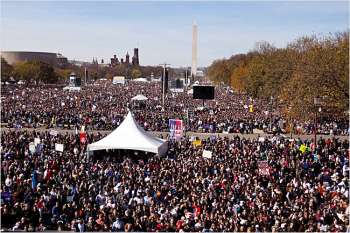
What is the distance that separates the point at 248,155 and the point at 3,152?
12.5 meters

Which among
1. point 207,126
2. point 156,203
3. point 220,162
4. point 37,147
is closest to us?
point 156,203

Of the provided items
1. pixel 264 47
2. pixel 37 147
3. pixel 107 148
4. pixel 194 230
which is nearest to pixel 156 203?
pixel 194 230

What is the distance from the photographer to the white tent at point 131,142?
18369mm

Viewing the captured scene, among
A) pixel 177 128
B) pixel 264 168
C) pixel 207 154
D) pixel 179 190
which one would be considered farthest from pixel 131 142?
pixel 264 168

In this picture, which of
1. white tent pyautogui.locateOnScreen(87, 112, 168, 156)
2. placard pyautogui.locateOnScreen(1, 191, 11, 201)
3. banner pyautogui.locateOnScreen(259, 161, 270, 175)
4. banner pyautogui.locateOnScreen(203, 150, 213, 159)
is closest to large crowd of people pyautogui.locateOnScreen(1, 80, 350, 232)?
placard pyautogui.locateOnScreen(1, 191, 11, 201)

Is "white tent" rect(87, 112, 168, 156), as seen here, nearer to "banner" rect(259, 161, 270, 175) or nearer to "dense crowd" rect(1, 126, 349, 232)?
"dense crowd" rect(1, 126, 349, 232)

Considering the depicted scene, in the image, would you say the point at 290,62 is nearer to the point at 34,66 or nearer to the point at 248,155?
the point at 248,155

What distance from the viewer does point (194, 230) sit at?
1030 centimetres

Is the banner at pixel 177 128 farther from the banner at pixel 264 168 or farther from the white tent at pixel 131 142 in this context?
the banner at pixel 264 168

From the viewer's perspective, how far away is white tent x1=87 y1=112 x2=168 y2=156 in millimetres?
18369

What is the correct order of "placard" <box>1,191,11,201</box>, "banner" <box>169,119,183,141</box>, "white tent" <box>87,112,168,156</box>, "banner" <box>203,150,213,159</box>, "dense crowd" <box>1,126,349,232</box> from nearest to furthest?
"dense crowd" <box>1,126,349,232</box> → "placard" <box>1,191,11,201</box> → "banner" <box>203,150,213,159</box> → "white tent" <box>87,112,168,156</box> → "banner" <box>169,119,183,141</box>

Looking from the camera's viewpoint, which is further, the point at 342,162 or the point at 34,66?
the point at 34,66

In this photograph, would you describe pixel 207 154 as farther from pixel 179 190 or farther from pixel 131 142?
pixel 179 190

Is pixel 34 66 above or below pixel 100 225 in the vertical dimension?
above
